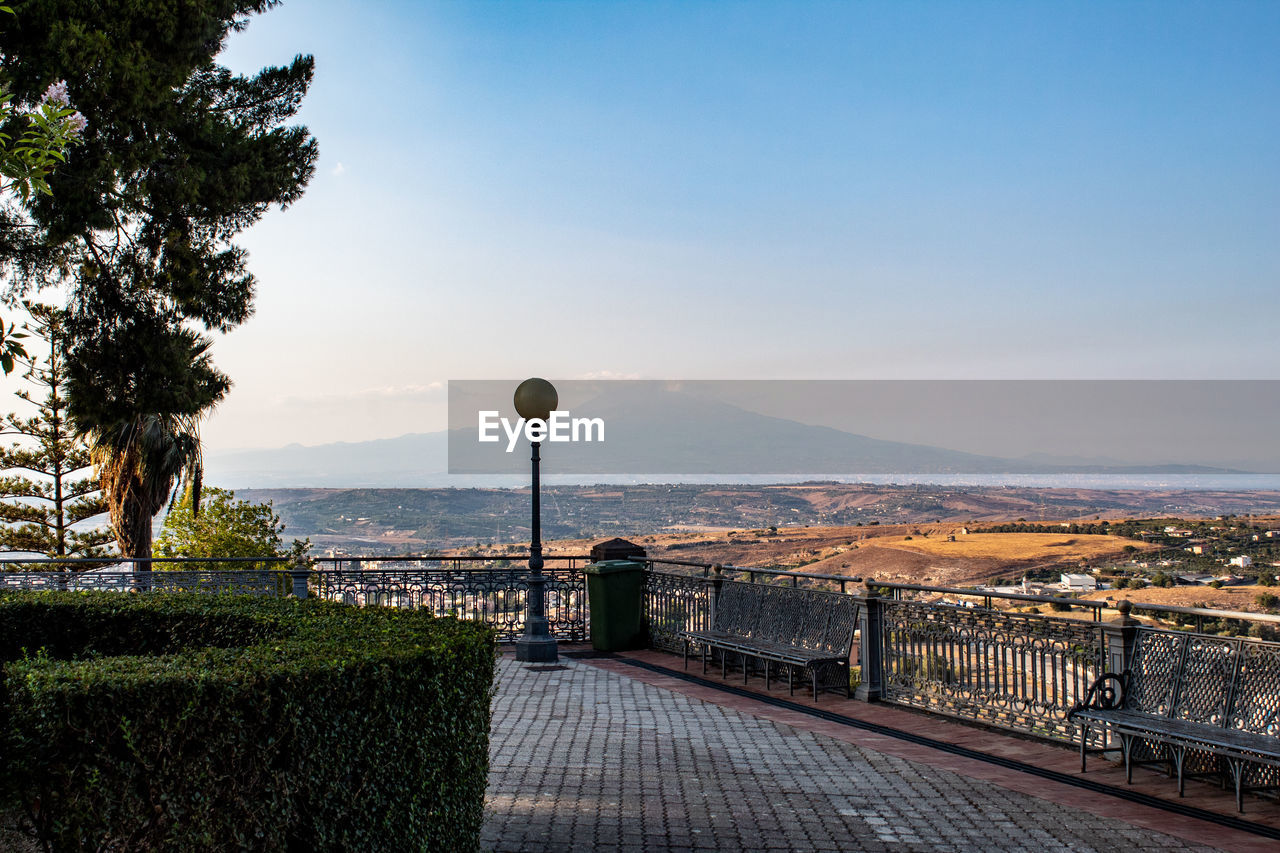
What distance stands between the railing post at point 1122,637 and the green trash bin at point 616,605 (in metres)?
6.86

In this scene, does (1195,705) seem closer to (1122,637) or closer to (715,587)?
(1122,637)

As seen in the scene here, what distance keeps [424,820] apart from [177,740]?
1.12 meters

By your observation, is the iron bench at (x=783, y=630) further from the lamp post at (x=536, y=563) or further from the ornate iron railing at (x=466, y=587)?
the ornate iron railing at (x=466, y=587)

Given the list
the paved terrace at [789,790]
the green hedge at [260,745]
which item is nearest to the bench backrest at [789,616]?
the paved terrace at [789,790]

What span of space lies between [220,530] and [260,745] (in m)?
18.9

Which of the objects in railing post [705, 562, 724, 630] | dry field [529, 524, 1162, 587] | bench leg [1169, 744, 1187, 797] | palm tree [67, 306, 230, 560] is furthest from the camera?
dry field [529, 524, 1162, 587]

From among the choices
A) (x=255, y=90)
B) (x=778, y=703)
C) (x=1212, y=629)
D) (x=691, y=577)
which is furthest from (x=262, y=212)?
(x=1212, y=629)

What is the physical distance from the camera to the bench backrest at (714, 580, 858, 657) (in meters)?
9.36

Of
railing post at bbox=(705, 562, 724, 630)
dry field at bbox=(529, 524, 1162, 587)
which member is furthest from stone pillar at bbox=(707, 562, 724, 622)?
dry field at bbox=(529, 524, 1162, 587)

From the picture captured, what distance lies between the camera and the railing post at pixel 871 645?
907 cm

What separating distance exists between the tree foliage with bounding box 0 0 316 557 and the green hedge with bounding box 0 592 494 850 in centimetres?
1102

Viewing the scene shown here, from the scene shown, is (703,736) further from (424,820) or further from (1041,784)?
(424,820)

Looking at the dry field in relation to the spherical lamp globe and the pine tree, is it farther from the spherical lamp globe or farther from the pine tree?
the pine tree

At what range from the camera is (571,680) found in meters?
10.5
